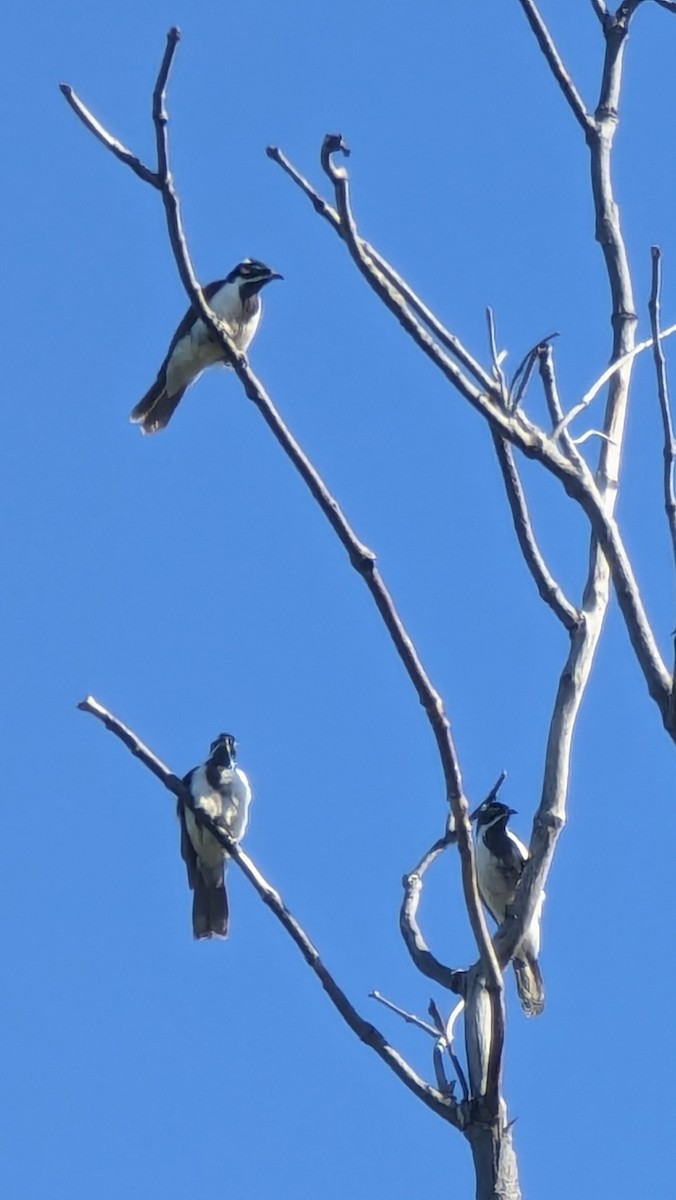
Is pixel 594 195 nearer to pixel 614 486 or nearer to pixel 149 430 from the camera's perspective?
pixel 614 486

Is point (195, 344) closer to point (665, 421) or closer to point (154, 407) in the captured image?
point (154, 407)

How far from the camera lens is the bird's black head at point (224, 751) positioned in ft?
32.7

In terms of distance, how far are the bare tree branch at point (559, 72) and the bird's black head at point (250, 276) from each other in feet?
19.1

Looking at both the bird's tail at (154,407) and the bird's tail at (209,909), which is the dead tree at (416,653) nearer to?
the bird's tail at (209,909)

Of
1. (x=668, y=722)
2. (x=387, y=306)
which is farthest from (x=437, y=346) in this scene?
(x=668, y=722)

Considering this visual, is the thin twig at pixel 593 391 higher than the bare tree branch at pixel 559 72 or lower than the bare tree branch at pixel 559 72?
lower

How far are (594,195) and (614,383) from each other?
1.73 feet

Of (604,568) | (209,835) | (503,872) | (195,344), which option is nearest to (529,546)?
(604,568)

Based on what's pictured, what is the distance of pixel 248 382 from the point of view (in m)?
3.60

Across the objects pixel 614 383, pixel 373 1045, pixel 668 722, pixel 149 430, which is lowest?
pixel 373 1045

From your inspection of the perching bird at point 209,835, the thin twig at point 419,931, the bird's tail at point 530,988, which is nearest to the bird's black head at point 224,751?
the perching bird at point 209,835

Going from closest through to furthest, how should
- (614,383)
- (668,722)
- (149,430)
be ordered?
(668,722), (614,383), (149,430)

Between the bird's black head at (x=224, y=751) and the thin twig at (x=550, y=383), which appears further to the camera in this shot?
the bird's black head at (x=224, y=751)

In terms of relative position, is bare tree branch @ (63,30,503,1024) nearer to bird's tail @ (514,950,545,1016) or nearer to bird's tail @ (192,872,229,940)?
bird's tail @ (514,950,545,1016)
